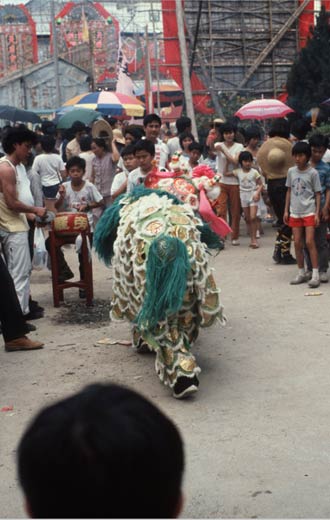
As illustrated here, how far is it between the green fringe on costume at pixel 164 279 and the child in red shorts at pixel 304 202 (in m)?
3.30

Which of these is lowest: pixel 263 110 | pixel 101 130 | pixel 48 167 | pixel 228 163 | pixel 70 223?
pixel 70 223

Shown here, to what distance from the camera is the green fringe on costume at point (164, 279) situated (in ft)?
16.1

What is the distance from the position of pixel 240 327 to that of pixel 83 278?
6.40 feet

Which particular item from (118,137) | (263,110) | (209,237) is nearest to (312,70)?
(263,110)

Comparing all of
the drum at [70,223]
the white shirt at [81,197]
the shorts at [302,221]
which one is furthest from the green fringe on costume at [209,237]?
the white shirt at [81,197]

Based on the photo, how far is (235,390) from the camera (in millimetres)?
5160

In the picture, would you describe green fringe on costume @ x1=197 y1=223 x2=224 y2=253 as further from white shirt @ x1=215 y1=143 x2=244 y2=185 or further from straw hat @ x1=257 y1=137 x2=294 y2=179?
white shirt @ x1=215 y1=143 x2=244 y2=185

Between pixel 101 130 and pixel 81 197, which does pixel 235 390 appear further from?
pixel 101 130

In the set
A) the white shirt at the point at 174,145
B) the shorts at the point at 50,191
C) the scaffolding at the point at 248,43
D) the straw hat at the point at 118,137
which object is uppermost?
the scaffolding at the point at 248,43

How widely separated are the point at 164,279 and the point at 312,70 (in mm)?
15722

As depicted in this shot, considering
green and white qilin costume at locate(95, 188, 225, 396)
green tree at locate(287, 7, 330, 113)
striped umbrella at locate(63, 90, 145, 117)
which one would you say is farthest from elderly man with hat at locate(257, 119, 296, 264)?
green tree at locate(287, 7, 330, 113)

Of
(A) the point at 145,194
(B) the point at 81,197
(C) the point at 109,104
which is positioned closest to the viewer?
(A) the point at 145,194

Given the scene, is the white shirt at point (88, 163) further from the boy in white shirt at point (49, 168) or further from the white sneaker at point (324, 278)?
the white sneaker at point (324, 278)

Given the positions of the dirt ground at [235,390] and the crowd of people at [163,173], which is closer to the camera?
the dirt ground at [235,390]
